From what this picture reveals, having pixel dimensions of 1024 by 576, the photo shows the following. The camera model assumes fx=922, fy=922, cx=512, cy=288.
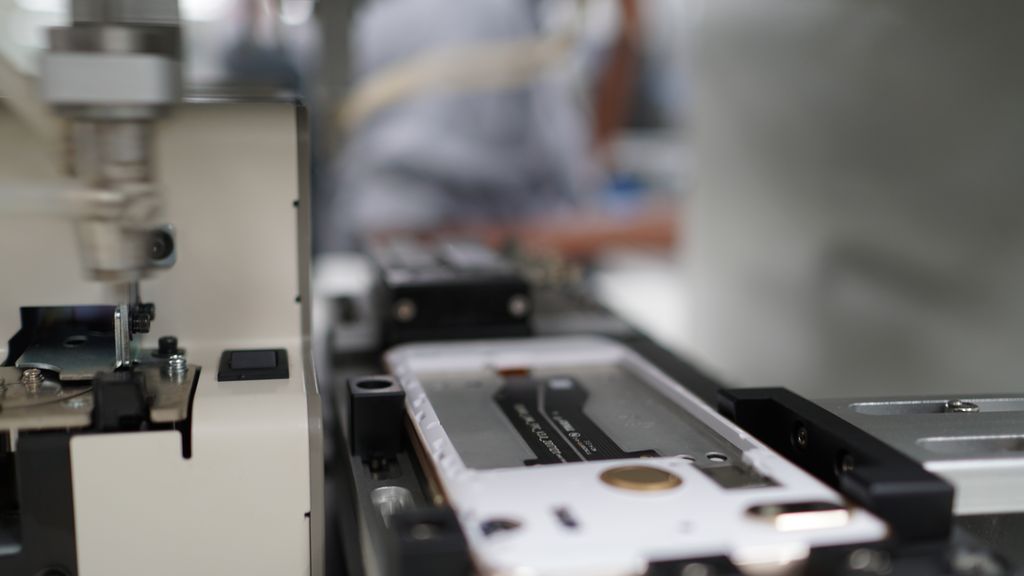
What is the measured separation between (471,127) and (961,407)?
174 cm

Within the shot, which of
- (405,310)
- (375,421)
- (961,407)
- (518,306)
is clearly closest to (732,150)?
(518,306)

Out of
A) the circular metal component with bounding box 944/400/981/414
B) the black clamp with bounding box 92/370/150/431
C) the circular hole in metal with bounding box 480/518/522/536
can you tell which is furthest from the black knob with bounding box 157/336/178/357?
the circular metal component with bounding box 944/400/981/414

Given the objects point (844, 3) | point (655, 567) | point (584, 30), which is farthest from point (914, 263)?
point (584, 30)

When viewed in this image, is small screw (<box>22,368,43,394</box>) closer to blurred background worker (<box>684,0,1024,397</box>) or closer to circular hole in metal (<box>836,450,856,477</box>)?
circular hole in metal (<box>836,450,856,477</box>)

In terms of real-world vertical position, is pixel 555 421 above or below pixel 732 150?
below

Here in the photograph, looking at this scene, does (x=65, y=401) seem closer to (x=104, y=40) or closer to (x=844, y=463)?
(x=104, y=40)

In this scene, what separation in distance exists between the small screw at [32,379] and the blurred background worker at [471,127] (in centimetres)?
138

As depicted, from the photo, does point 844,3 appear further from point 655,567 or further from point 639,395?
point 655,567

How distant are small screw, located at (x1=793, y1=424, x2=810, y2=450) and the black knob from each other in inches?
18.1

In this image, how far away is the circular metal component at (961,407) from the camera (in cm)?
65

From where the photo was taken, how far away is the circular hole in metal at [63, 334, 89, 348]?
27.0 inches

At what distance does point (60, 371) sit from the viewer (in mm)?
625

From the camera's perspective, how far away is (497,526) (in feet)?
1.57

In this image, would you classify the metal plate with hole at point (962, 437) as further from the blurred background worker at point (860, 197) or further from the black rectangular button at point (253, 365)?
the black rectangular button at point (253, 365)
